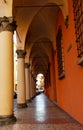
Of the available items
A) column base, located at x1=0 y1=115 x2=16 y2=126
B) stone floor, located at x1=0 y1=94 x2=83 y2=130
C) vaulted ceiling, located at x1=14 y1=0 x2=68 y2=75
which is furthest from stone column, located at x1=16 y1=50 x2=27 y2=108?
column base, located at x1=0 y1=115 x2=16 y2=126

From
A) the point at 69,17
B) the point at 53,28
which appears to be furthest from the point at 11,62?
the point at 53,28

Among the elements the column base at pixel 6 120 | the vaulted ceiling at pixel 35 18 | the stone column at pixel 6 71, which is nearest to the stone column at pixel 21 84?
the vaulted ceiling at pixel 35 18

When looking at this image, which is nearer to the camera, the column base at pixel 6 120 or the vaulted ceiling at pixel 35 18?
the column base at pixel 6 120

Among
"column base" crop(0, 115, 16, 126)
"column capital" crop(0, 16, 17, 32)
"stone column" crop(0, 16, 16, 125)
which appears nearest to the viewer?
"column base" crop(0, 115, 16, 126)

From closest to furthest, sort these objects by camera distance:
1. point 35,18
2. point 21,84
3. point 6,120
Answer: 1. point 6,120
2. point 21,84
3. point 35,18

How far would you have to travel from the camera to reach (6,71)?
295 inches

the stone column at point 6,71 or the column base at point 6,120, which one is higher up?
the stone column at point 6,71

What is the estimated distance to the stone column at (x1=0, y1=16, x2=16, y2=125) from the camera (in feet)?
24.0

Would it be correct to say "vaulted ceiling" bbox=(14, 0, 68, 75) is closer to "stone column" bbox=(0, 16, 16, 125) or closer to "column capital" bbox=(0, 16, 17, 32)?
"column capital" bbox=(0, 16, 17, 32)

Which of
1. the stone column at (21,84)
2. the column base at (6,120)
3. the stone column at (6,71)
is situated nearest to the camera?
the column base at (6,120)

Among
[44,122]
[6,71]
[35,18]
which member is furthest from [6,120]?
[35,18]

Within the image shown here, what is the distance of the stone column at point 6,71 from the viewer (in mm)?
7324

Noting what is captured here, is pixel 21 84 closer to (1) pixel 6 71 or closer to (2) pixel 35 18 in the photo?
(2) pixel 35 18

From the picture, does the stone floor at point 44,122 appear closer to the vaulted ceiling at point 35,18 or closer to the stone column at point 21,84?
the stone column at point 21,84
